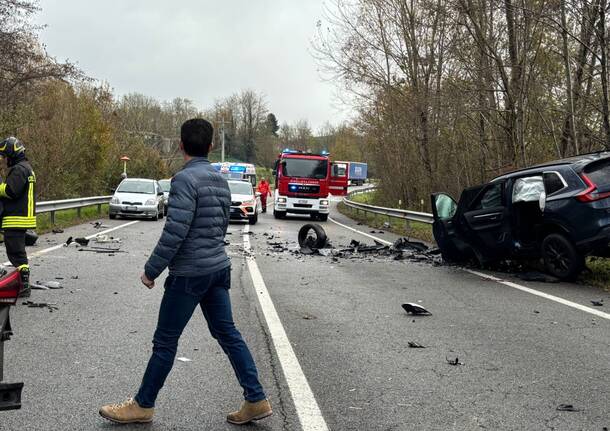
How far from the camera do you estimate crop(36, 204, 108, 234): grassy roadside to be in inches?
763

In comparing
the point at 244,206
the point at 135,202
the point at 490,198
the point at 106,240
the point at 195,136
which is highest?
the point at 195,136

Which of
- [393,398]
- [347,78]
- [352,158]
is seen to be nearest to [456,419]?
[393,398]

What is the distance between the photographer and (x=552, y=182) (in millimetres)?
9719

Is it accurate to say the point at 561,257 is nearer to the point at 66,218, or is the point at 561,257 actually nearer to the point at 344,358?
the point at 344,358

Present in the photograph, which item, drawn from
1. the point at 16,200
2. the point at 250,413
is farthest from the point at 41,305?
the point at 250,413

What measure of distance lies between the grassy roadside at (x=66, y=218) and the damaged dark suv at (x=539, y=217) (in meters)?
11.9

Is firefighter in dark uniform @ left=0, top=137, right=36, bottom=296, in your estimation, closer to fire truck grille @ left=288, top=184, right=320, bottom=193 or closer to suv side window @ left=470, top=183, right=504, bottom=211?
suv side window @ left=470, top=183, right=504, bottom=211

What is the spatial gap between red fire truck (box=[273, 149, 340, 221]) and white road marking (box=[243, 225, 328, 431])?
2059 cm

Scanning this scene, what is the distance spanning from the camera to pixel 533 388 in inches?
190

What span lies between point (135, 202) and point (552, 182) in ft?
59.5

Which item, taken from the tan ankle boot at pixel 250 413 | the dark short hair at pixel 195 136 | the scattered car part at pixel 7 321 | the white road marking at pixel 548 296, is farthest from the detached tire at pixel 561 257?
the scattered car part at pixel 7 321

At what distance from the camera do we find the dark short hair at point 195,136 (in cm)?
405

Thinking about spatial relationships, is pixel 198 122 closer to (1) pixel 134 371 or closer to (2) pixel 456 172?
(1) pixel 134 371

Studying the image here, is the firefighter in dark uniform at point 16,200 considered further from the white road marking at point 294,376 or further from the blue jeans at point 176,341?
the blue jeans at point 176,341
